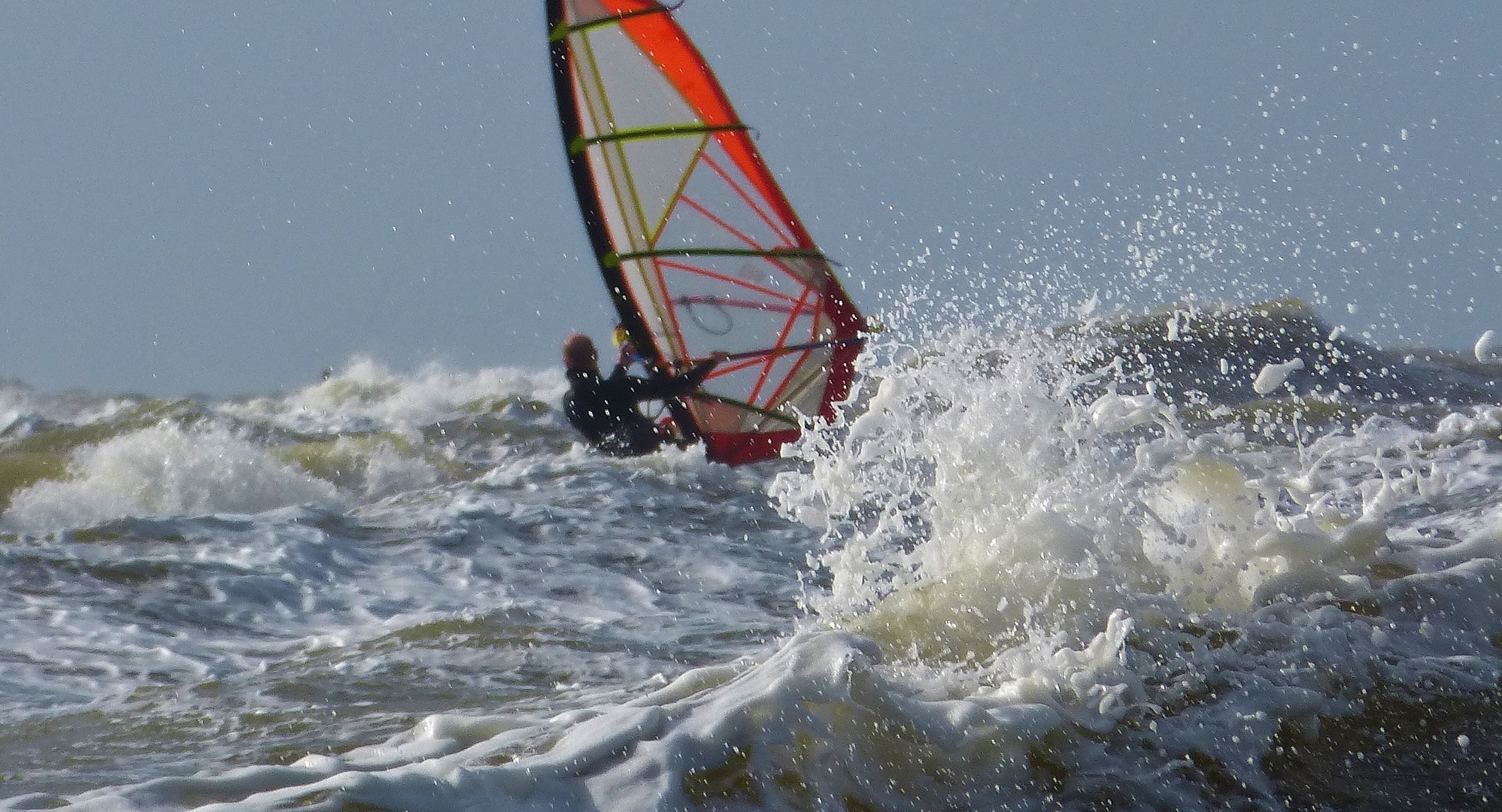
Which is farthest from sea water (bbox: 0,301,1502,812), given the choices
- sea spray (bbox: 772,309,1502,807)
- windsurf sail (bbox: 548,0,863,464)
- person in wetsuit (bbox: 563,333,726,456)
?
windsurf sail (bbox: 548,0,863,464)

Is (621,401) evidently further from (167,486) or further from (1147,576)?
(1147,576)

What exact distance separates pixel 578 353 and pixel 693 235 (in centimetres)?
117

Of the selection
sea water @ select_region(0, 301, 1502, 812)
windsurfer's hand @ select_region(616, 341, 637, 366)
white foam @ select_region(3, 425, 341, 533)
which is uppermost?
windsurfer's hand @ select_region(616, 341, 637, 366)

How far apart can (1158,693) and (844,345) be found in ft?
20.7

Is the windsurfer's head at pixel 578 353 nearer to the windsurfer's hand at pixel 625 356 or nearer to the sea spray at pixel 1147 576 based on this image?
the windsurfer's hand at pixel 625 356

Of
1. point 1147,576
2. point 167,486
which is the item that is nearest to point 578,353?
point 167,486

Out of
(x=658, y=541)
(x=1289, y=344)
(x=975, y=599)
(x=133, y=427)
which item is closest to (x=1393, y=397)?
(x=1289, y=344)

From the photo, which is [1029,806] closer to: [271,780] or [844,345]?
[271,780]

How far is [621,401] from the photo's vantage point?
301 inches

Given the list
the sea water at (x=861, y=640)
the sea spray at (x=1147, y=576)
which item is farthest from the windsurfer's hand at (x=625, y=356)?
the sea spray at (x=1147, y=576)

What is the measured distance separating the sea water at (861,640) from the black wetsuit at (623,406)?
2.22 metres

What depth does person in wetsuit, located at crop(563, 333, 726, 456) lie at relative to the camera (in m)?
7.59

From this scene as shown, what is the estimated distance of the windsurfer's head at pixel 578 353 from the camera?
7.43 metres

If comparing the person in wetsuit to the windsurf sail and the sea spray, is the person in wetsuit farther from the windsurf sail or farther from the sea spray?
the sea spray
